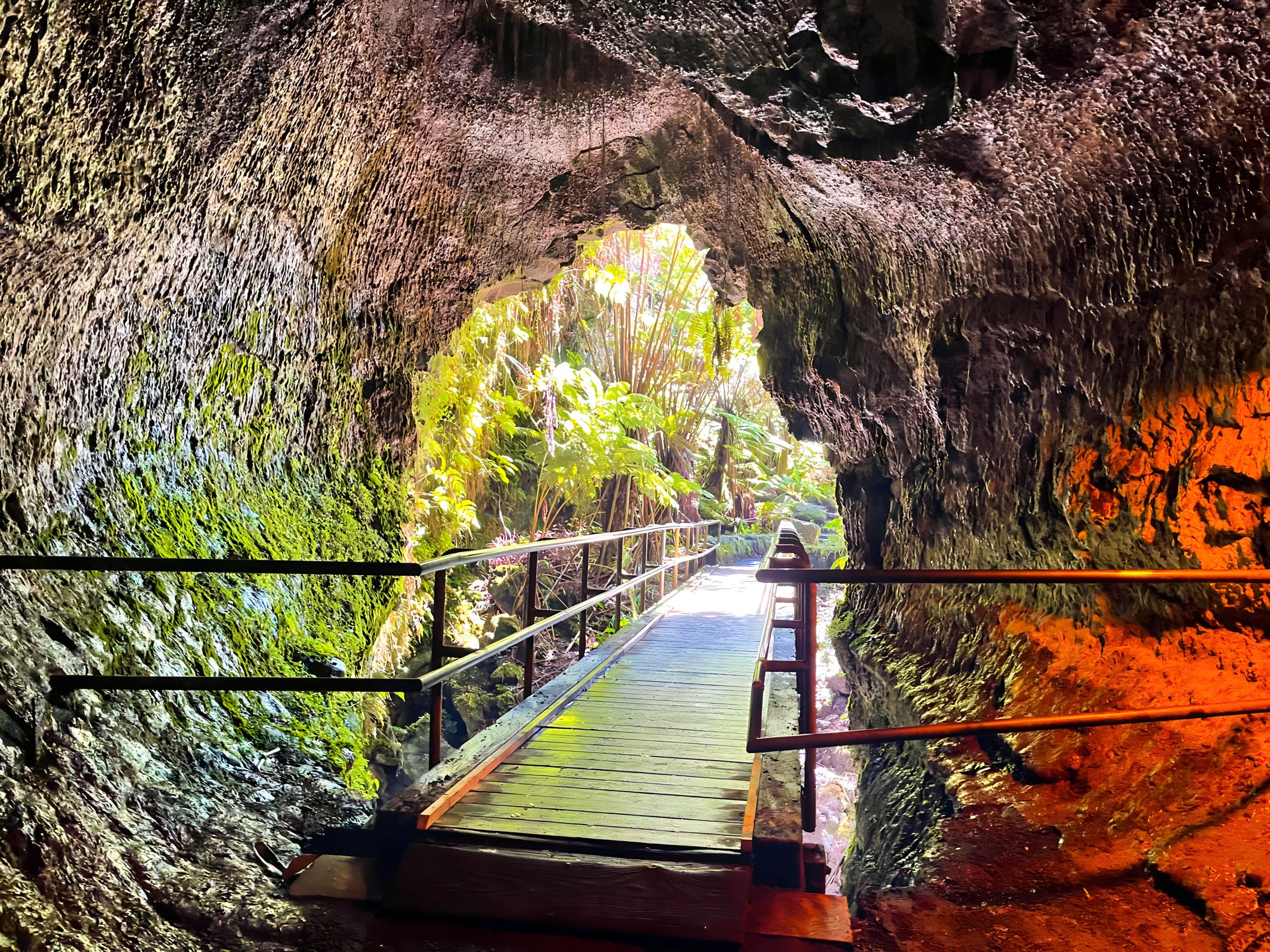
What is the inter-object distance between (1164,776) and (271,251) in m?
4.92

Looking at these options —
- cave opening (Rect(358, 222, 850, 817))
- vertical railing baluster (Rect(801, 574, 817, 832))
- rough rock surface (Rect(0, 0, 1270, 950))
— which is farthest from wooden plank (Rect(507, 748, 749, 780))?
rough rock surface (Rect(0, 0, 1270, 950))

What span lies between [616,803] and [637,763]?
0.59m

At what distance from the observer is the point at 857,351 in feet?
20.0

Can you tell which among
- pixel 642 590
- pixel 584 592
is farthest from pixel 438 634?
pixel 642 590

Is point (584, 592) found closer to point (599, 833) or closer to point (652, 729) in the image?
point (652, 729)

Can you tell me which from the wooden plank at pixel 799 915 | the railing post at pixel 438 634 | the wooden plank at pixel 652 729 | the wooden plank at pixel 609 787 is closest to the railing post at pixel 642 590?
the wooden plank at pixel 652 729

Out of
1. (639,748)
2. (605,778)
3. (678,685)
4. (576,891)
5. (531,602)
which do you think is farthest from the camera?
(678,685)

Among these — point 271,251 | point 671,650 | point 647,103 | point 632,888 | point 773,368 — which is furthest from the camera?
point 773,368

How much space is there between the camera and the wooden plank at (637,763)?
3842mm

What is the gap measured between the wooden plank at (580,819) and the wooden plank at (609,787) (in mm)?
243

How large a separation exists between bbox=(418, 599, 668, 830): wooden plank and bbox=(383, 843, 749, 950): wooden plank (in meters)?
0.17

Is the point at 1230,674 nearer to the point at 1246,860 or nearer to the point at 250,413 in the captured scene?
the point at 1246,860

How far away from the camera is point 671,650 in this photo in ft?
22.9

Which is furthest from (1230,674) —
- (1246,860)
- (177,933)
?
(177,933)
